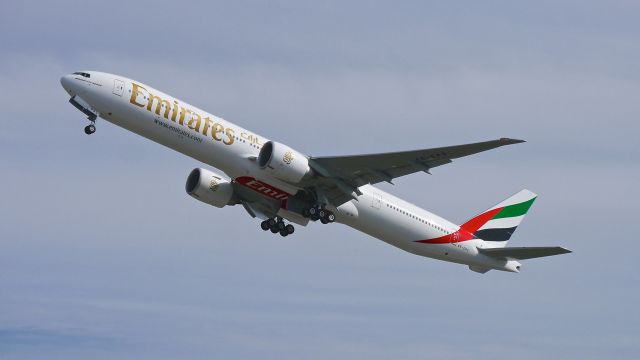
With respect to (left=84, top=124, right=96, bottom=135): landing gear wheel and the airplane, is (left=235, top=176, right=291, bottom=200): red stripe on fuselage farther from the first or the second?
(left=84, top=124, right=96, bottom=135): landing gear wheel

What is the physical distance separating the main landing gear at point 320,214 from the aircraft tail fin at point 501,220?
902cm

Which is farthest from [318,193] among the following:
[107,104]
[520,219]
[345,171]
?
[520,219]

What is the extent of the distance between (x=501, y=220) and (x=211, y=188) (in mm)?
15846

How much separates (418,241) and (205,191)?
33.7 ft

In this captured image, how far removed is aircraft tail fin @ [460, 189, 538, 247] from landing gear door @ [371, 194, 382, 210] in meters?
6.69

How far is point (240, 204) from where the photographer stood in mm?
50719

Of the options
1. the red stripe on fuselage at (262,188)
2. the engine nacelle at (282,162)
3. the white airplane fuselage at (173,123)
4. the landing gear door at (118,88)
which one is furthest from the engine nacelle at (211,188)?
the landing gear door at (118,88)

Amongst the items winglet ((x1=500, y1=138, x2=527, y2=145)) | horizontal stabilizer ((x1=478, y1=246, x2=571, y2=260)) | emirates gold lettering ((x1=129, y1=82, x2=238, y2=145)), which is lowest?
horizontal stabilizer ((x1=478, y1=246, x2=571, y2=260))

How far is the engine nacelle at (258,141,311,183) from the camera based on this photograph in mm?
43812

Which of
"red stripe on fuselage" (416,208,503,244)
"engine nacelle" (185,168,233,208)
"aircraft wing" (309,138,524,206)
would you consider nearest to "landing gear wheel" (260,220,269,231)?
"engine nacelle" (185,168,233,208)

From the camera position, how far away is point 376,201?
4806cm

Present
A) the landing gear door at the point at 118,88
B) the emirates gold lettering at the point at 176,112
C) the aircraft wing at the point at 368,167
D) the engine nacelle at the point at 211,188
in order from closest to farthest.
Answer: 1. the aircraft wing at the point at 368,167
2. the landing gear door at the point at 118,88
3. the emirates gold lettering at the point at 176,112
4. the engine nacelle at the point at 211,188

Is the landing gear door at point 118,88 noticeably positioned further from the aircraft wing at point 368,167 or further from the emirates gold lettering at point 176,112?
the aircraft wing at point 368,167

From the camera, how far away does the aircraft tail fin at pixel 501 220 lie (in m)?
53.8
